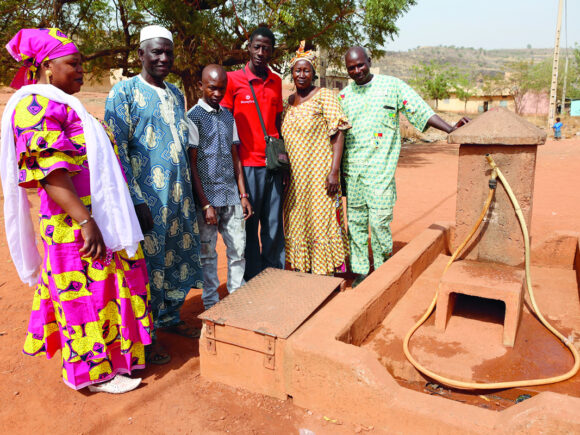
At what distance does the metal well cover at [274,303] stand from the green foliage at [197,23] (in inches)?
253

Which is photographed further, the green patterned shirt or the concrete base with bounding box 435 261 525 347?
the green patterned shirt

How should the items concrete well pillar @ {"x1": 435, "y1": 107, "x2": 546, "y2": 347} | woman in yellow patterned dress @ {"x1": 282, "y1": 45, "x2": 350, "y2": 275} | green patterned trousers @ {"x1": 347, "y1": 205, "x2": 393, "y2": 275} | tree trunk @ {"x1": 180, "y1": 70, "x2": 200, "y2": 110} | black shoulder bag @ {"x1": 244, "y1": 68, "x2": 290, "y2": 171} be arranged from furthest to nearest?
tree trunk @ {"x1": 180, "y1": 70, "x2": 200, "y2": 110}, green patterned trousers @ {"x1": 347, "y1": 205, "x2": 393, "y2": 275}, woman in yellow patterned dress @ {"x1": 282, "y1": 45, "x2": 350, "y2": 275}, black shoulder bag @ {"x1": 244, "y1": 68, "x2": 290, "y2": 171}, concrete well pillar @ {"x1": 435, "y1": 107, "x2": 546, "y2": 347}

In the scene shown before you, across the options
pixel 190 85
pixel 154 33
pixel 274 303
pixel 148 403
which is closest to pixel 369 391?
pixel 274 303

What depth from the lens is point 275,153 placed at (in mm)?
3455

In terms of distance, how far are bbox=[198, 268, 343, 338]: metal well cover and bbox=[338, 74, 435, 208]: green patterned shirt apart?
3.35 ft

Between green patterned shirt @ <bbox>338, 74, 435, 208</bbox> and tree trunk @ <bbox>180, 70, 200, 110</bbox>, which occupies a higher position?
tree trunk @ <bbox>180, 70, 200, 110</bbox>

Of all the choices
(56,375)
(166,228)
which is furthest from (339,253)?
(56,375)

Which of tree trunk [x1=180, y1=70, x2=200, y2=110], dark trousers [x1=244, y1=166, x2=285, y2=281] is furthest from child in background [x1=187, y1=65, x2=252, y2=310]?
tree trunk [x1=180, y1=70, x2=200, y2=110]

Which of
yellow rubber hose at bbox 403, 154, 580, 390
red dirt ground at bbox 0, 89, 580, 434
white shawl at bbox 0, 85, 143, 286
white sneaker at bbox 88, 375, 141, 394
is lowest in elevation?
red dirt ground at bbox 0, 89, 580, 434

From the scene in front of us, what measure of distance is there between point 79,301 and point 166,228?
2.22 feet

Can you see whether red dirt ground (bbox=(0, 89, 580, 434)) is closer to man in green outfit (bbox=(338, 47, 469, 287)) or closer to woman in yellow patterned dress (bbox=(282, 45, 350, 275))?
woman in yellow patterned dress (bbox=(282, 45, 350, 275))

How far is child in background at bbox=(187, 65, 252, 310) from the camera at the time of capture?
3152 mm

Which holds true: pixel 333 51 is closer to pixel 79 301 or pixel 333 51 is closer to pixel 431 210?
pixel 431 210

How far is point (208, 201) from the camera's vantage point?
322 cm
